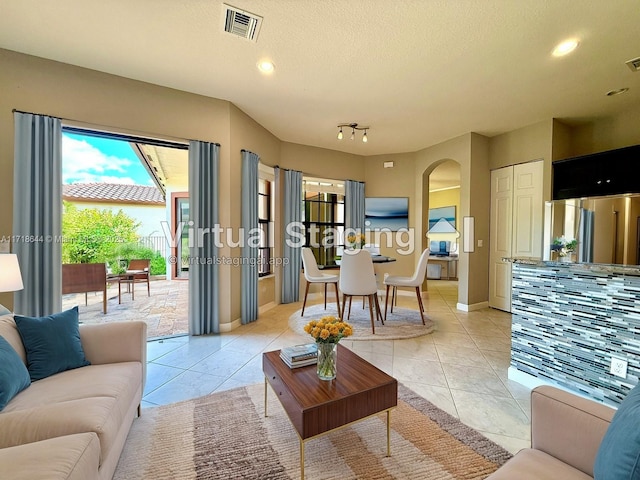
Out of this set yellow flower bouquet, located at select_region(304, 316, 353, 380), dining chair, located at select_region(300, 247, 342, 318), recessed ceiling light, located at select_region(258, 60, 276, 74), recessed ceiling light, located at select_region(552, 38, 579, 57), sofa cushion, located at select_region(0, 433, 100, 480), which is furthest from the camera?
dining chair, located at select_region(300, 247, 342, 318)

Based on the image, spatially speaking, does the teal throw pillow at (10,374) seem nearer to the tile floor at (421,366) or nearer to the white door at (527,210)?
the tile floor at (421,366)

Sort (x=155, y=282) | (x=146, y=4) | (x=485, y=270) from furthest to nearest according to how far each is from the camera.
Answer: (x=155, y=282) < (x=485, y=270) < (x=146, y=4)

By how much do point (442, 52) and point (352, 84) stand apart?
3.03ft

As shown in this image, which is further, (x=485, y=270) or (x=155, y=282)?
(x=155, y=282)

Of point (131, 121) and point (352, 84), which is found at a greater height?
point (352, 84)

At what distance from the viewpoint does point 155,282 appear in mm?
7023

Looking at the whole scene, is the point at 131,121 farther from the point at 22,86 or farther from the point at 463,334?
the point at 463,334

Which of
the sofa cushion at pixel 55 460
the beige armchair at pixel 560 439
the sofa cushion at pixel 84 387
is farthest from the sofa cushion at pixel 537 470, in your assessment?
the sofa cushion at pixel 84 387

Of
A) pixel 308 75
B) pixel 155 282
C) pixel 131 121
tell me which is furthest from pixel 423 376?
pixel 155 282

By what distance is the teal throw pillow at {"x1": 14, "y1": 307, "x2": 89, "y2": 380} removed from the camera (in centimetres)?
157

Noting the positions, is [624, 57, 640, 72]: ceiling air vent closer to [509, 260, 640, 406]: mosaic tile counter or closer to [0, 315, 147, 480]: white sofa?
[509, 260, 640, 406]: mosaic tile counter

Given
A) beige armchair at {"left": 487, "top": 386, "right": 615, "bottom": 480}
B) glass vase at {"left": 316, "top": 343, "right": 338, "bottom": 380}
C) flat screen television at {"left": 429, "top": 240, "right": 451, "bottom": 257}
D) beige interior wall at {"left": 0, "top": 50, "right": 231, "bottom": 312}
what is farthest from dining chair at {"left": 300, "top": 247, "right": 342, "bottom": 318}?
flat screen television at {"left": 429, "top": 240, "right": 451, "bottom": 257}

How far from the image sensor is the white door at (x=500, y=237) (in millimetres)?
4473

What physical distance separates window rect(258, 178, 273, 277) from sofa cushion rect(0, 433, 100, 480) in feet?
12.2
